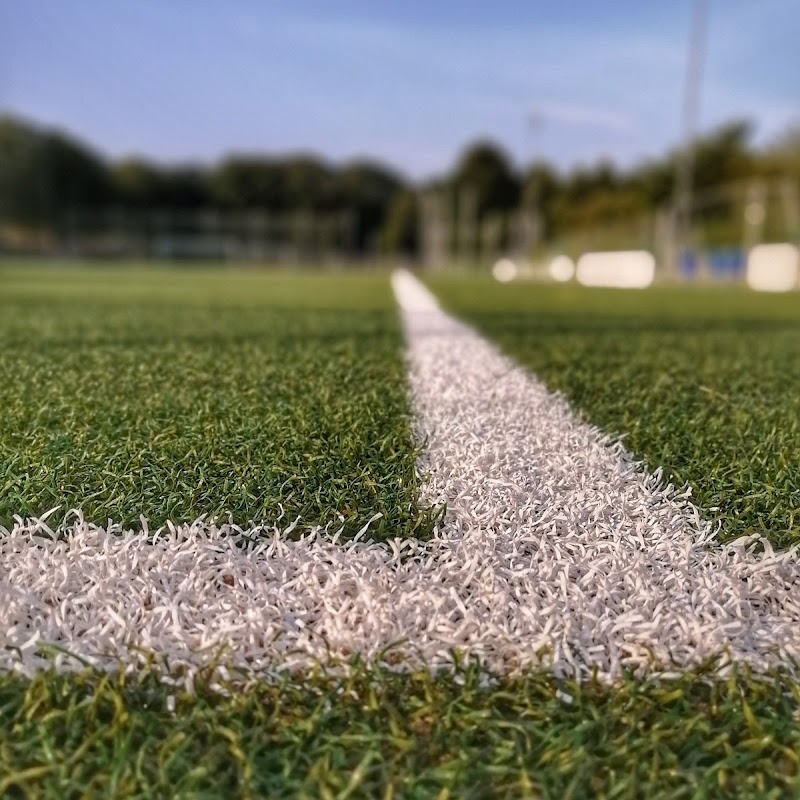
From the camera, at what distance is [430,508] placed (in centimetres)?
118

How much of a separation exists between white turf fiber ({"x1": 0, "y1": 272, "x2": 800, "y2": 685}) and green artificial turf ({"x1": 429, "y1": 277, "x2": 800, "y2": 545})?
0.43ft

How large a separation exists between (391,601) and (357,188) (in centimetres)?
5971

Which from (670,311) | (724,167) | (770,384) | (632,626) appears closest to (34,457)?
(632,626)

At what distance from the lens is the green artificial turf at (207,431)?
3.85 ft

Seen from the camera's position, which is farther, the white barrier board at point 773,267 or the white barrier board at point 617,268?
the white barrier board at point 617,268

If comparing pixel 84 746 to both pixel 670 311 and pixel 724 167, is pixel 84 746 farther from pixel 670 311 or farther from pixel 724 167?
pixel 724 167

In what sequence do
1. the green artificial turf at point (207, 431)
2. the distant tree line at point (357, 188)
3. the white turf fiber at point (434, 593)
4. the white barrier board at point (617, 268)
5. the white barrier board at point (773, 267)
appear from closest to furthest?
the white turf fiber at point (434, 593) < the green artificial turf at point (207, 431) < the white barrier board at point (773, 267) < the white barrier board at point (617, 268) < the distant tree line at point (357, 188)

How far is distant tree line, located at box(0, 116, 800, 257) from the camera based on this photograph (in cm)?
3916

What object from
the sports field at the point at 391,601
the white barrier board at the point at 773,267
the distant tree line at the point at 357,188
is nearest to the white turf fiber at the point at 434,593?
the sports field at the point at 391,601

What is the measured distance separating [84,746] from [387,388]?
157 centimetres

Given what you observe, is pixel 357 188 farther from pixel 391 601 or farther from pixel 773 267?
pixel 391 601

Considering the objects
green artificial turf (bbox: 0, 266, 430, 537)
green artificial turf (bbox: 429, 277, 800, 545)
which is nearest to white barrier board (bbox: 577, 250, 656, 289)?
green artificial turf (bbox: 429, 277, 800, 545)

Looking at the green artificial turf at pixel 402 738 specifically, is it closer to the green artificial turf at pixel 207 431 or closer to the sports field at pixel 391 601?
the sports field at pixel 391 601

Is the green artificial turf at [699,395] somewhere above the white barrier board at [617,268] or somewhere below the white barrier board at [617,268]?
below
